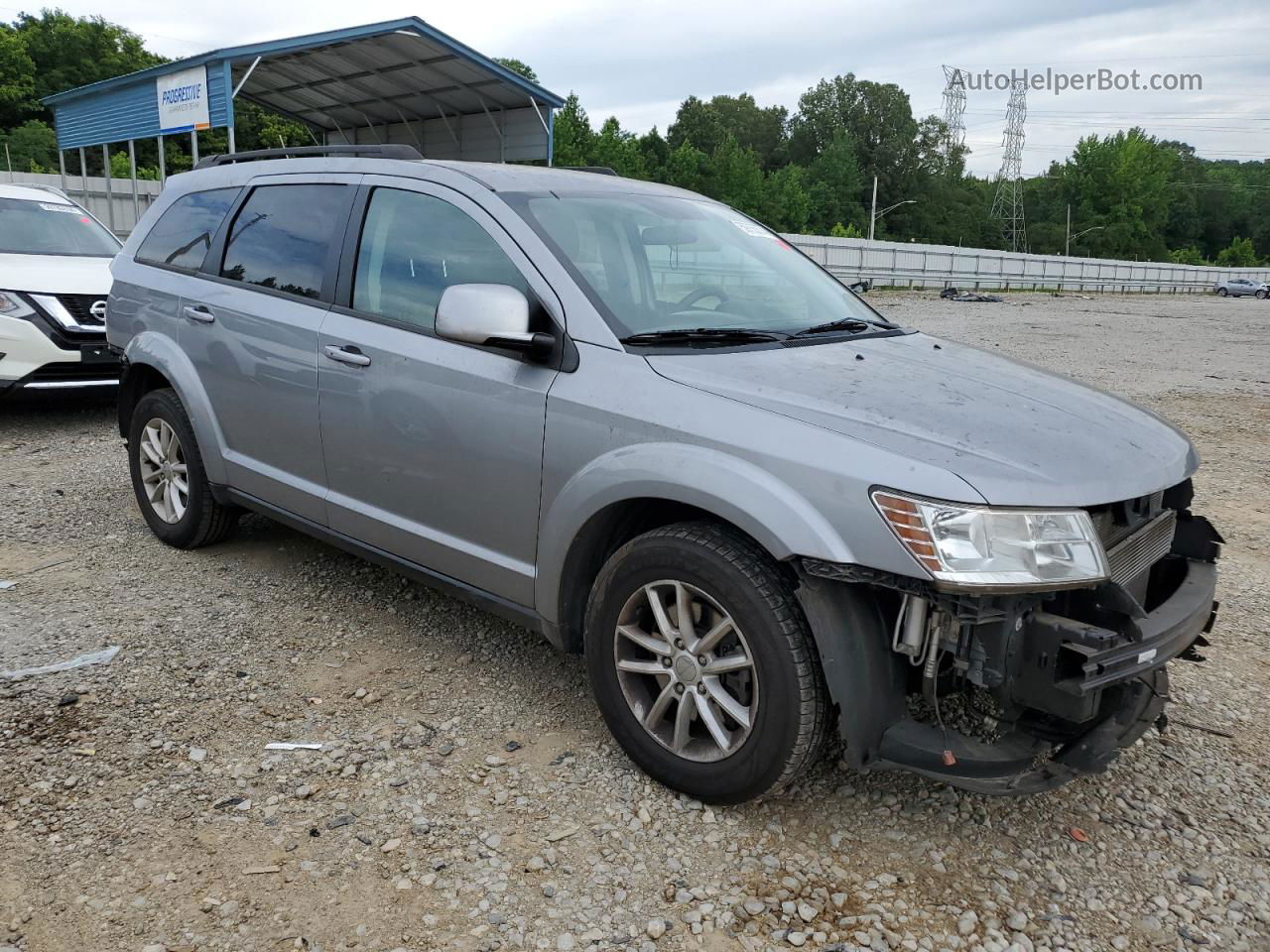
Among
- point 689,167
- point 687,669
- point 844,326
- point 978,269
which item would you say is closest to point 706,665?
point 687,669

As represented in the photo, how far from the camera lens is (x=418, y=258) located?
3611 millimetres

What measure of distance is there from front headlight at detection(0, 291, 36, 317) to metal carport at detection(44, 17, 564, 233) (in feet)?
34.0

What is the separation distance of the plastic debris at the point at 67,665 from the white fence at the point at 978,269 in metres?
27.9

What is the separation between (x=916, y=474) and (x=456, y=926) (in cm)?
156

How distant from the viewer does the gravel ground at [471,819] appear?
2.44m

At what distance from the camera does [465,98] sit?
20.2 m

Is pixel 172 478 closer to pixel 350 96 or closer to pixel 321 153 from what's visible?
pixel 321 153

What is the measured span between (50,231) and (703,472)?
8321mm

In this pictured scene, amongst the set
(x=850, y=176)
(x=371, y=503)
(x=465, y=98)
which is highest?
(x=850, y=176)

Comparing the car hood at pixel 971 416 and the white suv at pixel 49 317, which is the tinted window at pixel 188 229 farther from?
the car hood at pixel 971 416

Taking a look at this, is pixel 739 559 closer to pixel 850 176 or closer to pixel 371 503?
pixel 371 503

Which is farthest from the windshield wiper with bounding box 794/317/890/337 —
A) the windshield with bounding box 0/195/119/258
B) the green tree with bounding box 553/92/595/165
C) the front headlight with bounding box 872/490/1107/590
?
the green tree with bounding box 553/92/595/165

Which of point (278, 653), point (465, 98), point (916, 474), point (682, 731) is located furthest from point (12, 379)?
point (465, 98)

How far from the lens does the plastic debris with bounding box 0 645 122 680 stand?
3623 mm
